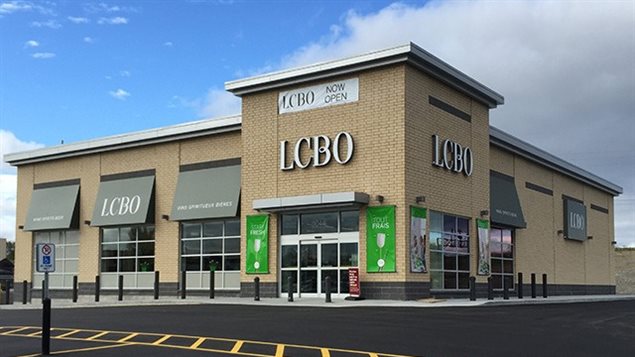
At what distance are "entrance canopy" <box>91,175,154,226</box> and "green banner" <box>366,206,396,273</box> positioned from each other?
13091 millimetres

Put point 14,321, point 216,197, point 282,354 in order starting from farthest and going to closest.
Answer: point 216,197
point 14,321
point 282,354

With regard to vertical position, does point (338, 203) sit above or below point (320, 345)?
above

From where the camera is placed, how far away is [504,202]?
38.0 m

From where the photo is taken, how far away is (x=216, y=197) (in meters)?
33.9

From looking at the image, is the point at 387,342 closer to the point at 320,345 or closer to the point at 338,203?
the point at 320,345

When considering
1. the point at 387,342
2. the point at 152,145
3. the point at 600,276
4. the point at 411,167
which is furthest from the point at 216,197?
the point at 600,276

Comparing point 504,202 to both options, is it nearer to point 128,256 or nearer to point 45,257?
point 128,256

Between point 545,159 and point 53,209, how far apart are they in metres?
27.1

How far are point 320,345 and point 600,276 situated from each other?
44.0 m

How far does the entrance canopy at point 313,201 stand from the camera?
27.6 metres

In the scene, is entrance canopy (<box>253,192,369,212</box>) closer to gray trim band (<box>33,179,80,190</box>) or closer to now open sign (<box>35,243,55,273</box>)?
gray trim band (<box>33,179,80,190</box>)

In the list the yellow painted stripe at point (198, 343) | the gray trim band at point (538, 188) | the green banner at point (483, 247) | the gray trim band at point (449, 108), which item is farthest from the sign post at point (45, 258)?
the gray trim band at point (538, 188)

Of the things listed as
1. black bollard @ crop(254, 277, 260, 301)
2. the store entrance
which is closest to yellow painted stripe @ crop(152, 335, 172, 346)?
the store entrance

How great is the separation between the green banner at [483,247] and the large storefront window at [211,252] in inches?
412
